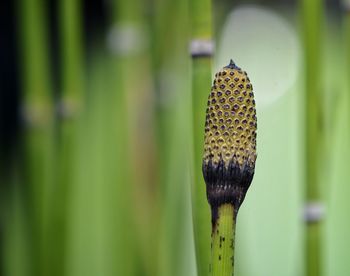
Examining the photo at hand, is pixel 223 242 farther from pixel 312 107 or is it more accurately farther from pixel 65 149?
pixel 65 149

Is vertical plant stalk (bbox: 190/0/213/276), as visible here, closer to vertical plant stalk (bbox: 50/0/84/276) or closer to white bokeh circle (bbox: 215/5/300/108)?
white bokeh circle (bbox: 215/5/300/108)

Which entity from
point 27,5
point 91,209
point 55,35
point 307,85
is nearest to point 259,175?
point 307,85

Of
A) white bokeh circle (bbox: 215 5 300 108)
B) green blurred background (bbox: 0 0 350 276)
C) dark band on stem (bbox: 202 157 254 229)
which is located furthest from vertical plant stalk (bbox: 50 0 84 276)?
dark band on stem (bbox: 202 157 254 229)

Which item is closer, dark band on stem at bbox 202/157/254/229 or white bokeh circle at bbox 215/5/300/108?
dark band on stem at bbox 202/157/254/229

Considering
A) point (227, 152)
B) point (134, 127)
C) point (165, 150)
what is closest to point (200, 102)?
point (227, 152)

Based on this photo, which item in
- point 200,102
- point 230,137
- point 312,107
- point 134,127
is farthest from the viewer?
point 134,127
